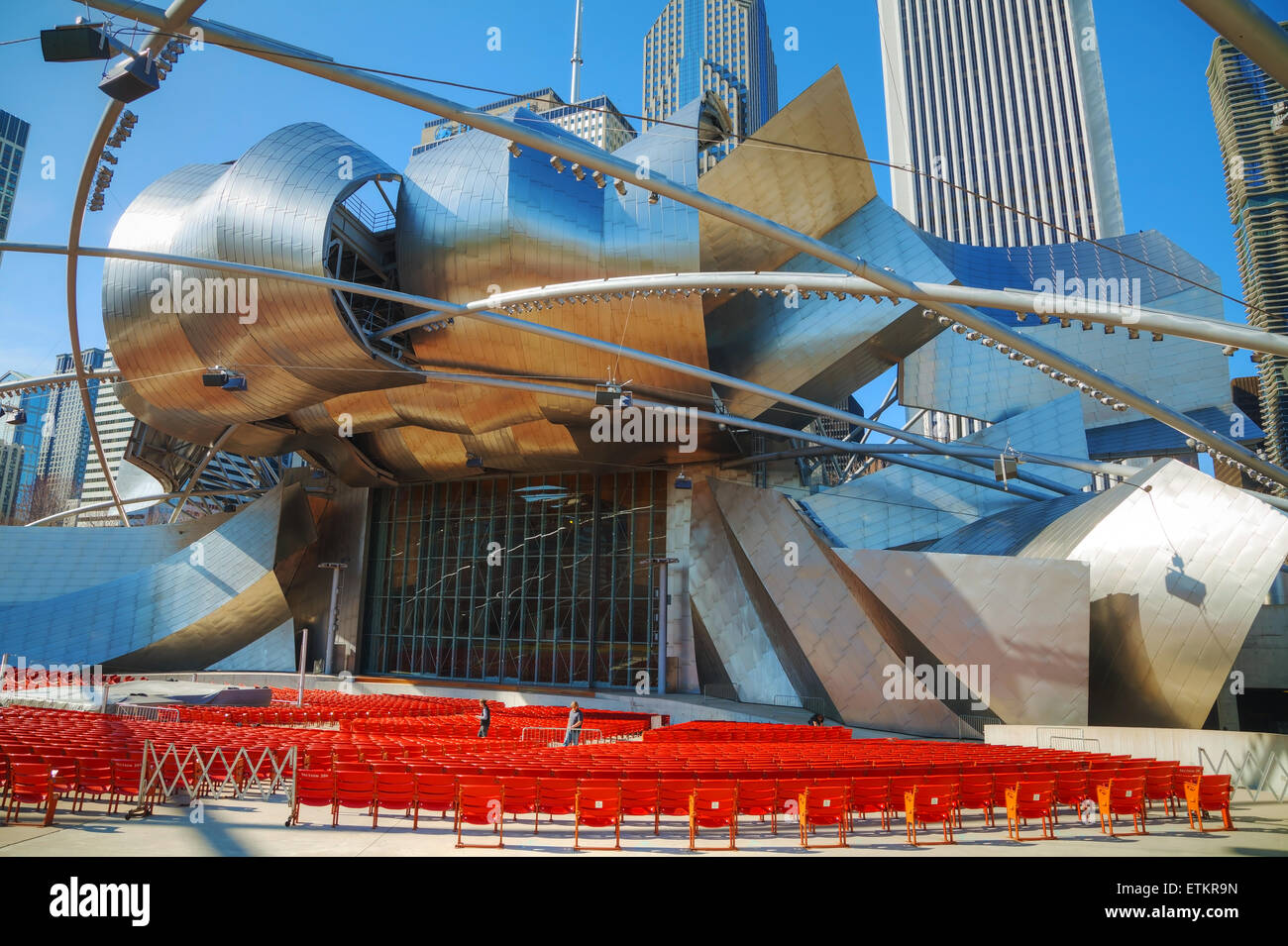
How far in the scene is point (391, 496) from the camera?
1607 inches

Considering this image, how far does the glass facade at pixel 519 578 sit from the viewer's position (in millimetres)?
34562

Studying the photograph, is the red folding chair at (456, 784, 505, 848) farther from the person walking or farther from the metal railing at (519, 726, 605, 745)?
the metal railing at (519, 726, 605, 745)

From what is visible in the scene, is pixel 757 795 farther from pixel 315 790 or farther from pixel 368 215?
pixel 368 215

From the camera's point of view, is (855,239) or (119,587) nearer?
(855,239)

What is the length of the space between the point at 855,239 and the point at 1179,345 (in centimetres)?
1634

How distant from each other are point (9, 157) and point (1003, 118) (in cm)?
11555

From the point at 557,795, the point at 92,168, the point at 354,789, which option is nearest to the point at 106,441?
the point at 92,168

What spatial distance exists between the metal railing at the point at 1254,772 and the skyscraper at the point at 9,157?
815 inches

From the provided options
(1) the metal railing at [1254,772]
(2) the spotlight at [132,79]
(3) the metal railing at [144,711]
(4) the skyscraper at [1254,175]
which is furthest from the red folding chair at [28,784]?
(4) the skyscraper at [1254,175]

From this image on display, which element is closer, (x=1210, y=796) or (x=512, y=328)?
(x=1210, y=796)

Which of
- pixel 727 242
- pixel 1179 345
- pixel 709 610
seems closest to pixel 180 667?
pixel 709 610

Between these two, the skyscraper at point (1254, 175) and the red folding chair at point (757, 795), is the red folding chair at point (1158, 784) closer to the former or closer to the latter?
the red folding chair at point (757, 795)

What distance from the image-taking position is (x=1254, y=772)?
1205 centimetres
